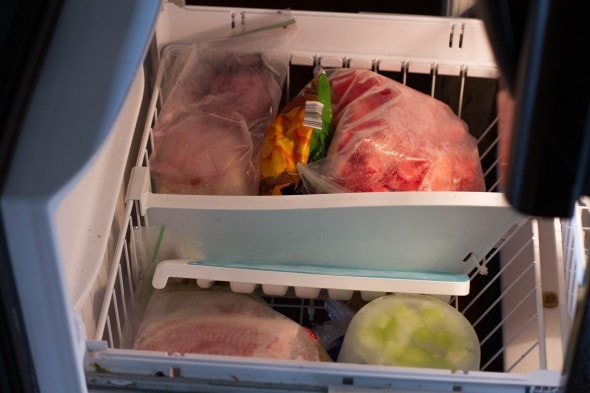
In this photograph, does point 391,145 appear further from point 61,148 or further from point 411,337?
point 61,148

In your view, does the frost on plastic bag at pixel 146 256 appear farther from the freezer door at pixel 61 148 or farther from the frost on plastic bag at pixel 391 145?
the freezer door at pixel 61 148

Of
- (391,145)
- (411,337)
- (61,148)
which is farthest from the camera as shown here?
(391,145)

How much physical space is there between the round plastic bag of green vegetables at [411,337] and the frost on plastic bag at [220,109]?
0.82ft

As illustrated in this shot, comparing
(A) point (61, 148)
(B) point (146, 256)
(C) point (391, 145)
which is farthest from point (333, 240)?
(A) point (61, 148)

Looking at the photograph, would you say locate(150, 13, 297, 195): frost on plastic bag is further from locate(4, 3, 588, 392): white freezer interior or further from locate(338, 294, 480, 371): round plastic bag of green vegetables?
locate(338, 294, 480, 371): round plastic bag of green vegetables

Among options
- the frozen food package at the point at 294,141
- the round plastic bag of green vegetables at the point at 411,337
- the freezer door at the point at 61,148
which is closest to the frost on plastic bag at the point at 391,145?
the frozen food package at the point at 294,141

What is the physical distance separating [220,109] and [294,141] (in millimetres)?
122

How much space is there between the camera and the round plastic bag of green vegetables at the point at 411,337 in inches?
39.5

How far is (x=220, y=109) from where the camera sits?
1.22m

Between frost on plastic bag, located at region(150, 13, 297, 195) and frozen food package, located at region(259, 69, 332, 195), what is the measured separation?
0.02 m

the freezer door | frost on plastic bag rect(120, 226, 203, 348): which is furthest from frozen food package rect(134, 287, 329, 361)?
the freezer door

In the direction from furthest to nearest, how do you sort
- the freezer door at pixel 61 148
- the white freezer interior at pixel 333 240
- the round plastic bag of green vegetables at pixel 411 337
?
the round plastic bag of green vegetables at pixel 411 337 < the white freezer interior at pixel 333 240 < the freezer door at pixel 61 148

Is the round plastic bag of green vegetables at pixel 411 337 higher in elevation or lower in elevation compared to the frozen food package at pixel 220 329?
higher

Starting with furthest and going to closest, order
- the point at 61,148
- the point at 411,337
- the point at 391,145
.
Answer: the point at 391,145 < the point at 411,337 < the point at 61,148
